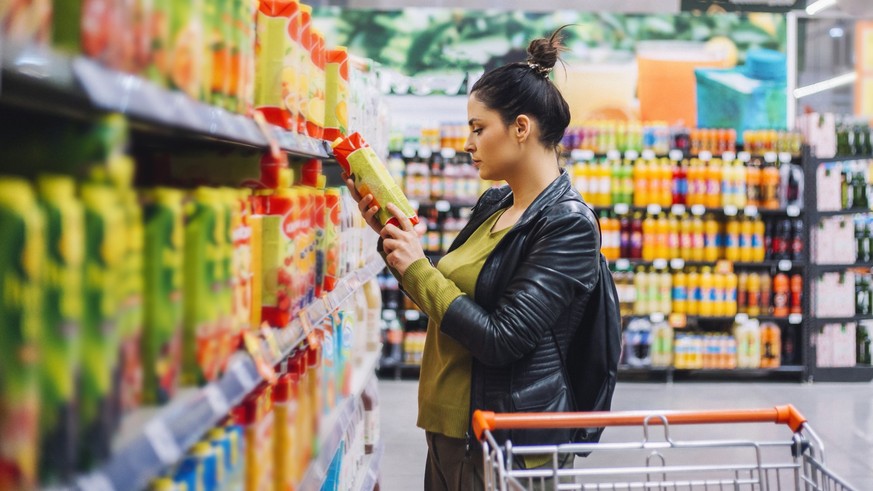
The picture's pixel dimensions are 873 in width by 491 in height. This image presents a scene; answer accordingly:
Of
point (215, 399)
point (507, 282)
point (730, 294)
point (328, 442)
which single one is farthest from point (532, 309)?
point (730, 294)

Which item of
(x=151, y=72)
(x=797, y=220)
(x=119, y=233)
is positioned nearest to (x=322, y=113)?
(x=151, y=72)

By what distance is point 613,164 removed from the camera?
7.80 metres

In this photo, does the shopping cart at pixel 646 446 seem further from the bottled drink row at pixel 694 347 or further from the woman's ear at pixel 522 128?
the bottled drink row at pixel 694 347

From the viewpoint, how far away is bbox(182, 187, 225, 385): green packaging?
4.18 ft

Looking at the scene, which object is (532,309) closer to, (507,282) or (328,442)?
(507,282)

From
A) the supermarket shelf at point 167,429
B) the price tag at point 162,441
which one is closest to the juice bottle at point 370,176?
the supermarket shelf at point 167,429

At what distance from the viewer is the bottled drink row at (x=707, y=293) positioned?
7719 mm

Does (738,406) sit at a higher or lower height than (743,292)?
lower

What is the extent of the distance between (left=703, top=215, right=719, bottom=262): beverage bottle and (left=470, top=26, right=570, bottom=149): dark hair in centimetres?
561

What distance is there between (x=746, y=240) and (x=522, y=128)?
593 centimetres

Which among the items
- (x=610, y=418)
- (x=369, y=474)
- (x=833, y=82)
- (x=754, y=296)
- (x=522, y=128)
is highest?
(x=833, y=82)

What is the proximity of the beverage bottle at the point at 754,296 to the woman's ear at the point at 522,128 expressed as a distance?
6023 millimetres

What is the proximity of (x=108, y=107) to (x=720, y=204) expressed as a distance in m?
7.36

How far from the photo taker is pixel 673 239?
770 centimetres
